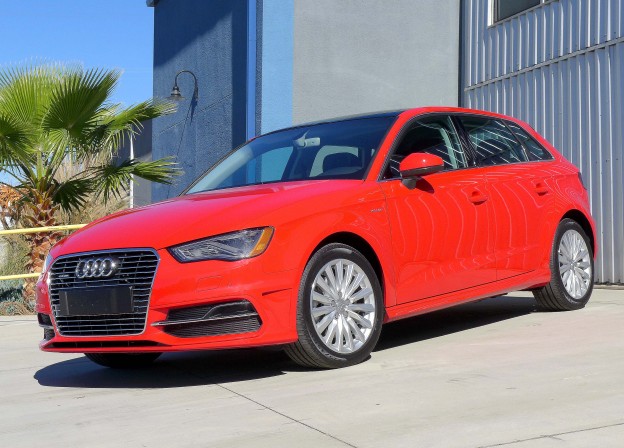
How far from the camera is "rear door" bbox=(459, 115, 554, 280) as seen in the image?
271 inches

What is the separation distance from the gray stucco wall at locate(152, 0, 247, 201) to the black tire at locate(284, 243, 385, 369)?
32.2 ft

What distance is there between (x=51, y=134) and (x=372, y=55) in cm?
543

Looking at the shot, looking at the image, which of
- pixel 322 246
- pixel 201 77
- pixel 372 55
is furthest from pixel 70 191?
pixel 322 246

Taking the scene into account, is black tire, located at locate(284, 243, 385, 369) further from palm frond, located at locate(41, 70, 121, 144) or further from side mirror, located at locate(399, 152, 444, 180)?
palm frond, located at locate(41, 70, 121, 144)

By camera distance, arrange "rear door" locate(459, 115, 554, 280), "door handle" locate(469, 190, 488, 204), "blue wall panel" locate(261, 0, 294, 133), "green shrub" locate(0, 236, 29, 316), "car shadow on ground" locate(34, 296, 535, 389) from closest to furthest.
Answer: "car shadow on ground" locate(34, 296, 535, 389) → "door handle" locate(469, 190, 488, 204) → "rear door" locate(459, 115, 554, 280) → "green shrub" locate(0, 236, 29, 316) → "blue wall panel" locate(261, 0, 294, 133)

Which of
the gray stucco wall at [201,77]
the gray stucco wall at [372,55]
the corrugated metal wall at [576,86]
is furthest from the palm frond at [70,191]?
the corrugated metal wall at [576,86]

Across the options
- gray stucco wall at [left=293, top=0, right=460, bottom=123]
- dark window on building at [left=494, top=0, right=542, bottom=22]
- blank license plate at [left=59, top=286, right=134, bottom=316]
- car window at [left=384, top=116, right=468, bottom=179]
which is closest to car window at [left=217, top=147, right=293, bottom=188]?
car window at [left=384, top=116, right=468, bottom=179]

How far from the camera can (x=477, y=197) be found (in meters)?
6.71

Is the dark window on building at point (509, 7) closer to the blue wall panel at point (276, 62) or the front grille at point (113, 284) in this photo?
the blue wall panel at point (276, 62)

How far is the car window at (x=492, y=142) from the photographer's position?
712 centimetres

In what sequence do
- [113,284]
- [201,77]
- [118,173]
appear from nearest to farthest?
[113,284] < [118,173] < [201,77]

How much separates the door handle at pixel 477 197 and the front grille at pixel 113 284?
235cm

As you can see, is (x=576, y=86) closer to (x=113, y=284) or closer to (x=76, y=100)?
(x=76, y=100)

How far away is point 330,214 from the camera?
566 cm
